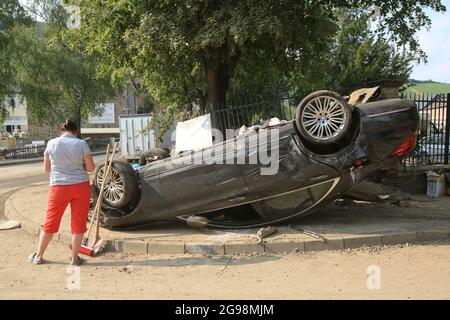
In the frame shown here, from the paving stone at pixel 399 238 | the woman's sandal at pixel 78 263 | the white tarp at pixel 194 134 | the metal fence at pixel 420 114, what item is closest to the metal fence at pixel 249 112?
the metal fence at pixel 420 114

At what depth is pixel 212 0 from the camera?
809 centimetres

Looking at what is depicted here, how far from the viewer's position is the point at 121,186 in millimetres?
6844

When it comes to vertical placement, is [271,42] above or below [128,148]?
above

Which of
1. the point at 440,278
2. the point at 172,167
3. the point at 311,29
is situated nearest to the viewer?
the point at 440,278

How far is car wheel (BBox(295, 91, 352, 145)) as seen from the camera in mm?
6160

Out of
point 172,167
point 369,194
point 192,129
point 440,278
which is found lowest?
point 440,278

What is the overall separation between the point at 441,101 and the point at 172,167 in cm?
703

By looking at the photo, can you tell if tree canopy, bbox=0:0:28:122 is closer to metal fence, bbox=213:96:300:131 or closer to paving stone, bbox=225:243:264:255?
metal fence, bbox=213:96:300:131

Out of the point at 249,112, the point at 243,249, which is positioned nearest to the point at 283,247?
the point at 243,249

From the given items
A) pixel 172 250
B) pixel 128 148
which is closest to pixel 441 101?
pixel 172 250

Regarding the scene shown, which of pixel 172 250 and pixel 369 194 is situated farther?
pixel 369 194

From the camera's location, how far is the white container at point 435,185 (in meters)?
10.1

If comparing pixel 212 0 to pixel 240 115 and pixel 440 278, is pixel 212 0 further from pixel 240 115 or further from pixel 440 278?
pixel 440 278
